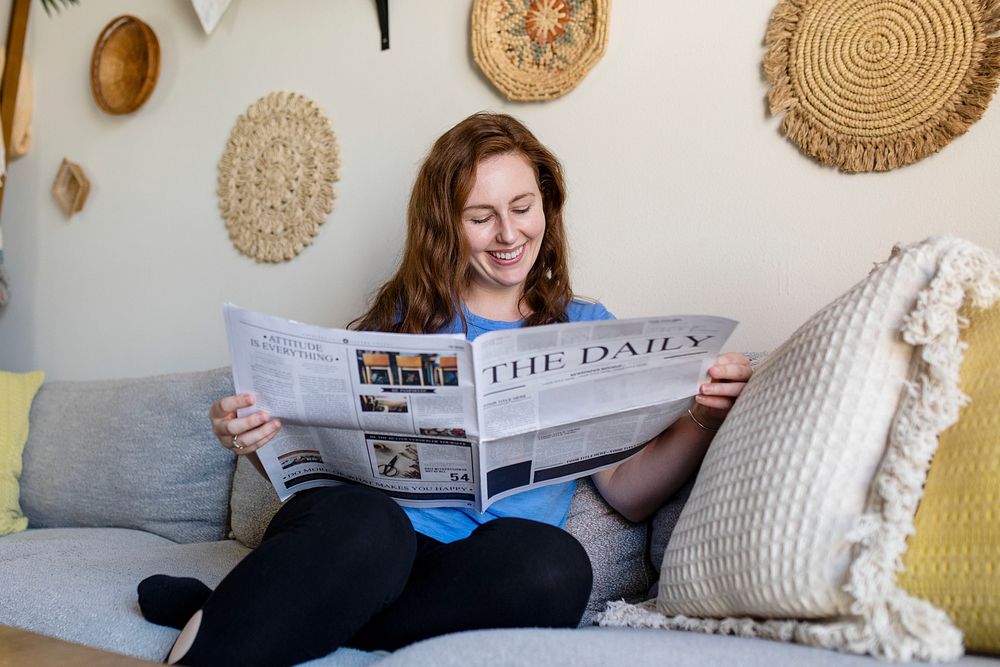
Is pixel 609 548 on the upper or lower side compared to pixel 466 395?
lower

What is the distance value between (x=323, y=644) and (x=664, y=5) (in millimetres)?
1179

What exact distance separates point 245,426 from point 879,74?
3.48 ft

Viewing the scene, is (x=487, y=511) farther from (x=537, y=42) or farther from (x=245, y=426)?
(x=537, y=42)

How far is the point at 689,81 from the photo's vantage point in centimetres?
141

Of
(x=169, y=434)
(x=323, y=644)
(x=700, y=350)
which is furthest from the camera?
(x=169, y=434)

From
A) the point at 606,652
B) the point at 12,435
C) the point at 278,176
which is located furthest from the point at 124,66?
the point at 606,652

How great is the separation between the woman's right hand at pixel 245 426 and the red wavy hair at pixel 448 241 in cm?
34

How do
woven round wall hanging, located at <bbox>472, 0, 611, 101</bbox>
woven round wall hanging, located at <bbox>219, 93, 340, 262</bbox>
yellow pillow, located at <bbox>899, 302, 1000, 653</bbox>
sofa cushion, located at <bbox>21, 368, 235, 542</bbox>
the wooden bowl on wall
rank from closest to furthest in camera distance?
yellow pillow, located at <bbox>899, 302, 1000, 653</bbox> < woven round wall hanging, located at <bbox>472, 0, 611, 101</bbox> < sofa cushion, located at <bbox>21, 368, 235, 542</bbox> < woven round wall hanging, located at <bbox>219, 93, 340, 262</bbox> < the wooden bowl on wall

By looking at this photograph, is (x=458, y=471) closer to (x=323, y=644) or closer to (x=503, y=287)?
(x=323, y=644)

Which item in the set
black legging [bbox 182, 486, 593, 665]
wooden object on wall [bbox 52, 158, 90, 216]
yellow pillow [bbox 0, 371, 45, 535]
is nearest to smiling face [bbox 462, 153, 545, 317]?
black legging [bbox 182, 486, 593, 665]

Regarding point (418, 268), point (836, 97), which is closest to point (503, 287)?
point (418, 268)

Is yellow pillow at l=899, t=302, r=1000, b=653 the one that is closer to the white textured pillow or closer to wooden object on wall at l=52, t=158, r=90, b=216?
the white textured pillow

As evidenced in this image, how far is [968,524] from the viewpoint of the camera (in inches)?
26.7

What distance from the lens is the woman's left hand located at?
1.01 metres
